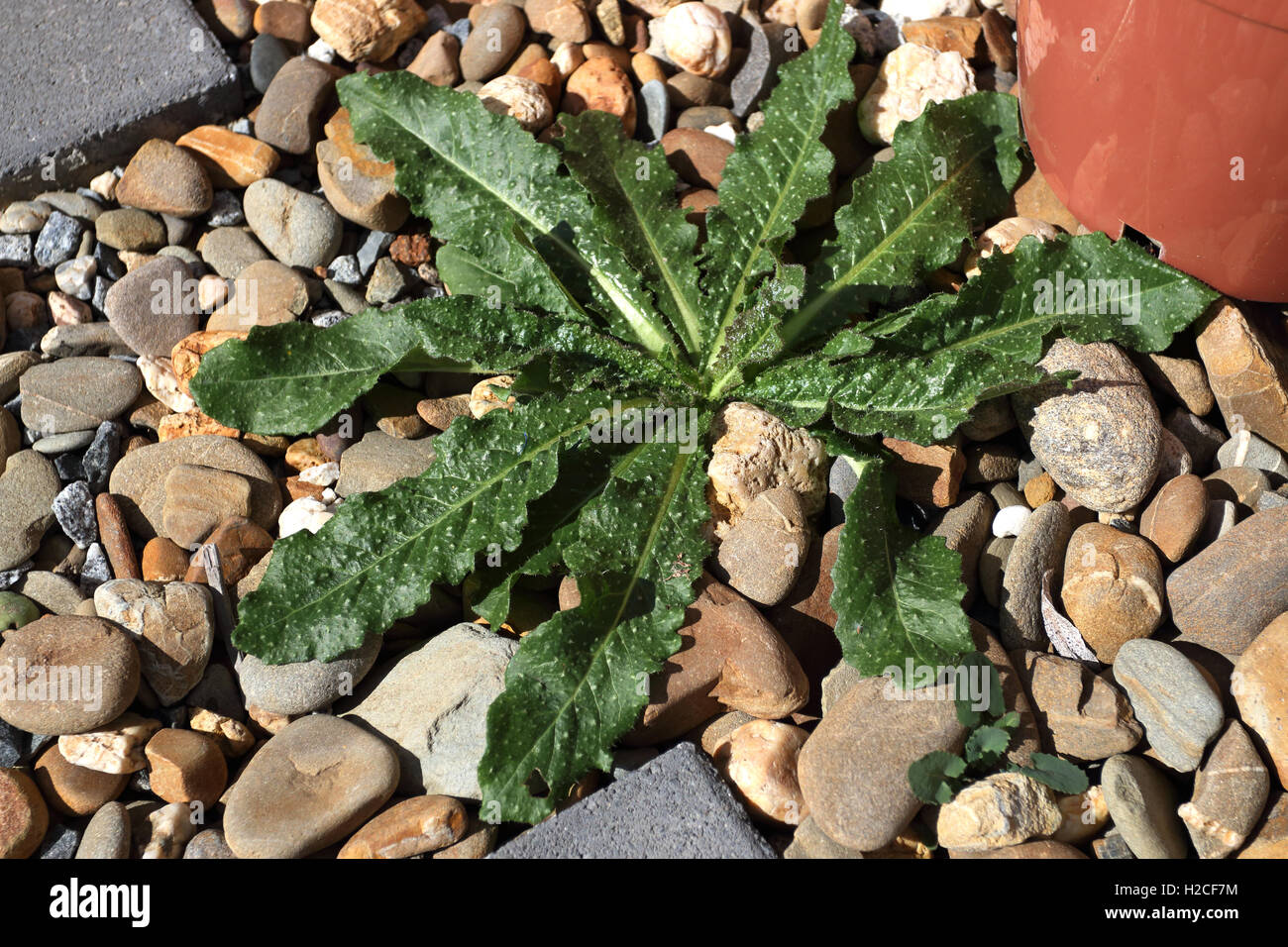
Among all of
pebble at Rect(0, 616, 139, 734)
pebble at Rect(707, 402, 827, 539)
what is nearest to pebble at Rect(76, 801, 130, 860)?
pebble at Rect(0, 616, 139, 734)

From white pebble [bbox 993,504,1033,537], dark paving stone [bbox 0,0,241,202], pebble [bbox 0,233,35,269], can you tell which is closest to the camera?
white pebble [bbox 993,504,1033,537]

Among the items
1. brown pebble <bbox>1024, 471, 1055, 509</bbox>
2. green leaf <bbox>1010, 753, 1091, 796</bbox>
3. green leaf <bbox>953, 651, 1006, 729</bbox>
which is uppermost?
brown pebble <bbox>1024, 471, 1055, 509</bbox>

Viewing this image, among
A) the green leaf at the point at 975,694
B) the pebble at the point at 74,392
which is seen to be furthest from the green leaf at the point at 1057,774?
the pebble at the point at 74,392

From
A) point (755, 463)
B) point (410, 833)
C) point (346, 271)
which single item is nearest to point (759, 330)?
point (755, 463)

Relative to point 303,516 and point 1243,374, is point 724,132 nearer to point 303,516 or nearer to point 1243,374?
point 1243,374

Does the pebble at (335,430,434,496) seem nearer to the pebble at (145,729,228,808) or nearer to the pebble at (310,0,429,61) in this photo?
the pebble at (145,729,228,808)

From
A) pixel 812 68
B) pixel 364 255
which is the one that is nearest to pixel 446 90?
pixel 364 255

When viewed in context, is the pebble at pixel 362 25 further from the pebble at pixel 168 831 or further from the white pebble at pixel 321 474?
the pebble at pixel 168 831
